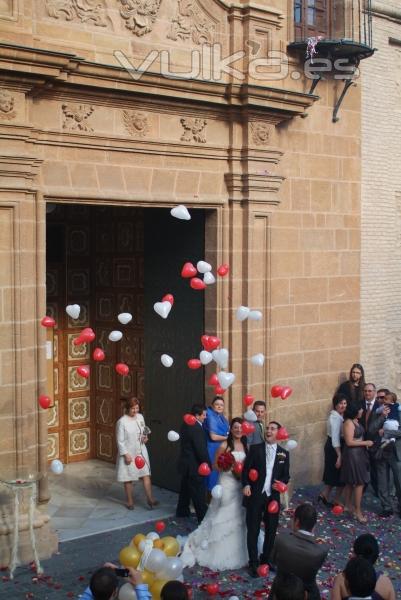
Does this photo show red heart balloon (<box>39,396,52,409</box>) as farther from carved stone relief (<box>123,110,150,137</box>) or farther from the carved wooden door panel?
the carved wooden door panel

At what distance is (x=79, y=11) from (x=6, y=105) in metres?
1.62

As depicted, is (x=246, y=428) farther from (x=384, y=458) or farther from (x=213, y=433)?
(x=384, y=458)

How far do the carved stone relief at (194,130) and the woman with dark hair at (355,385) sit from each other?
4070 millimetres

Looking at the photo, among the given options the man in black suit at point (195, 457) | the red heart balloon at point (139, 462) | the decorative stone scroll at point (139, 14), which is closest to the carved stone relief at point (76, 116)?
the decorative stone scroll at point (139, 14)

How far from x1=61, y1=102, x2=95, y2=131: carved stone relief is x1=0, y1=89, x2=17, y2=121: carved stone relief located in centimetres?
85

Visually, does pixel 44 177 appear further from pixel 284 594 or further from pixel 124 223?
pixel 284 594

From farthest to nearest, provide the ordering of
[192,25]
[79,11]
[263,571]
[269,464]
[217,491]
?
[192,25], [79,11], [269,464], [217,491], [263,571]

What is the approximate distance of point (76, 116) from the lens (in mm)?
10367

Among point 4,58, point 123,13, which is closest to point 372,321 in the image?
→ point 123,13

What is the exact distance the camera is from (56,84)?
1005 centimetres

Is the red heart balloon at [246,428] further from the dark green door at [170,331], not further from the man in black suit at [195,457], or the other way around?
the dark green door at [170,331]

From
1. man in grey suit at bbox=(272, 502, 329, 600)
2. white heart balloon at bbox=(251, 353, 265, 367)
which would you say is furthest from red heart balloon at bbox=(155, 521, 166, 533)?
man in grey suit at bbox=(272, 502, 329, 600)

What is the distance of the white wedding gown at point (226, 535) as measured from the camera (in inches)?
389

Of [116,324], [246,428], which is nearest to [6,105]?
[246,428]
